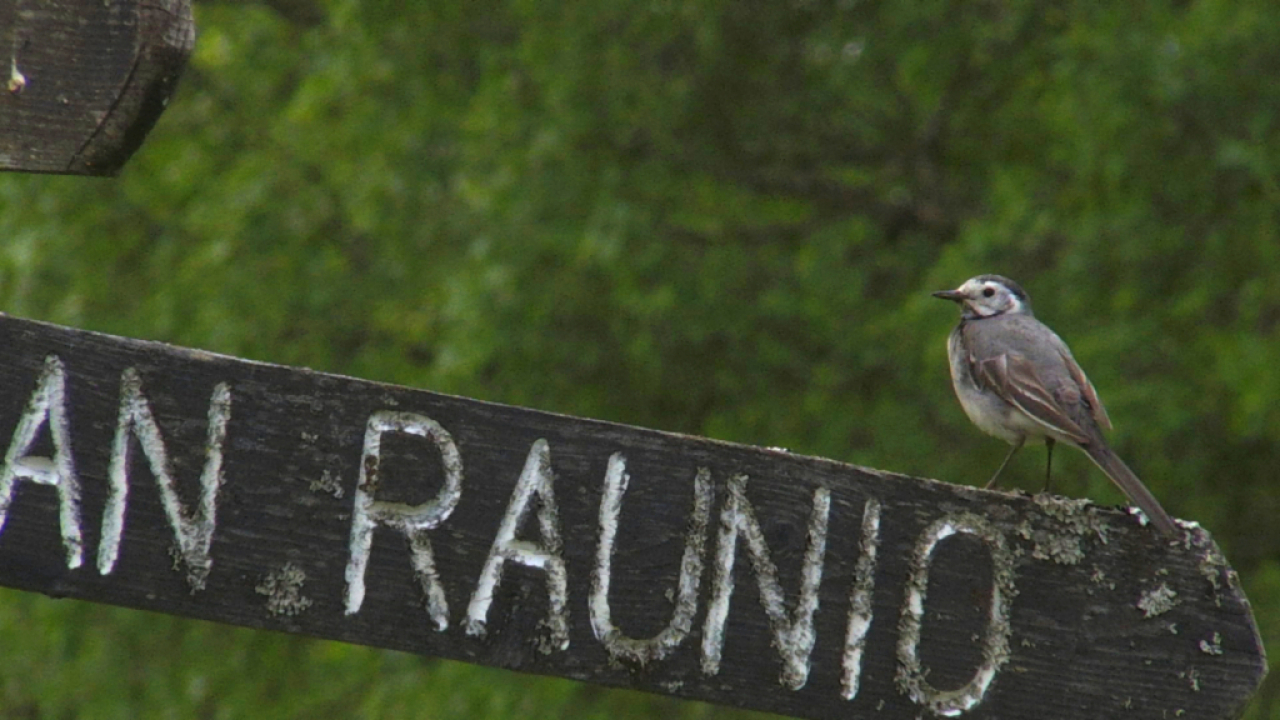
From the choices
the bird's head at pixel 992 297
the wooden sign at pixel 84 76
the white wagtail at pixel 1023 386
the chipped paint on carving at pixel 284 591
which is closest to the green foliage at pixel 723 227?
the bird's head at pixel 992 297

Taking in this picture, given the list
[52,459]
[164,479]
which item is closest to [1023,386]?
[164,479]

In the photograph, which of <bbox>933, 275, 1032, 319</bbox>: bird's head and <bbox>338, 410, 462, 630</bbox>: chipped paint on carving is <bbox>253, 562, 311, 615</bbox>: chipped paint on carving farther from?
<bbox>933, 275, 1032, 319</bbox>: bird's head

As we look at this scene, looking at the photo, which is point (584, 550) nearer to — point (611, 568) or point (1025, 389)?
point (611, 568)

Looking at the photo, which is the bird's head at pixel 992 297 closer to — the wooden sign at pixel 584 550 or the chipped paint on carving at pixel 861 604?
the wooden sign at pixel 584 550

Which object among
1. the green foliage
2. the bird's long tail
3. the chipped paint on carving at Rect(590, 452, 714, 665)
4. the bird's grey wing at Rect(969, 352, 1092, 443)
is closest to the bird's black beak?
the bird's grey wing at Rect(969, 352, 1092, 443)

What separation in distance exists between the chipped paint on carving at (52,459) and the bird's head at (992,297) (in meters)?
2.97

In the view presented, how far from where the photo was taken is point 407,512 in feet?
7.15

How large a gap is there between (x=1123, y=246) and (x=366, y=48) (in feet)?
11.7

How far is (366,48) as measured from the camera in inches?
308

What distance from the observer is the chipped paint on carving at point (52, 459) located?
2061 millimetres

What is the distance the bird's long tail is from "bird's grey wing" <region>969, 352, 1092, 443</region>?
0.42 feet

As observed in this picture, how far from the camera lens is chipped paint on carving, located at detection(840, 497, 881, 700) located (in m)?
2.27

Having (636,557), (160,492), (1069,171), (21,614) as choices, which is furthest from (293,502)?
(21,614)

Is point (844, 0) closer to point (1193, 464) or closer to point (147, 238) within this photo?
point (1193, 464)
